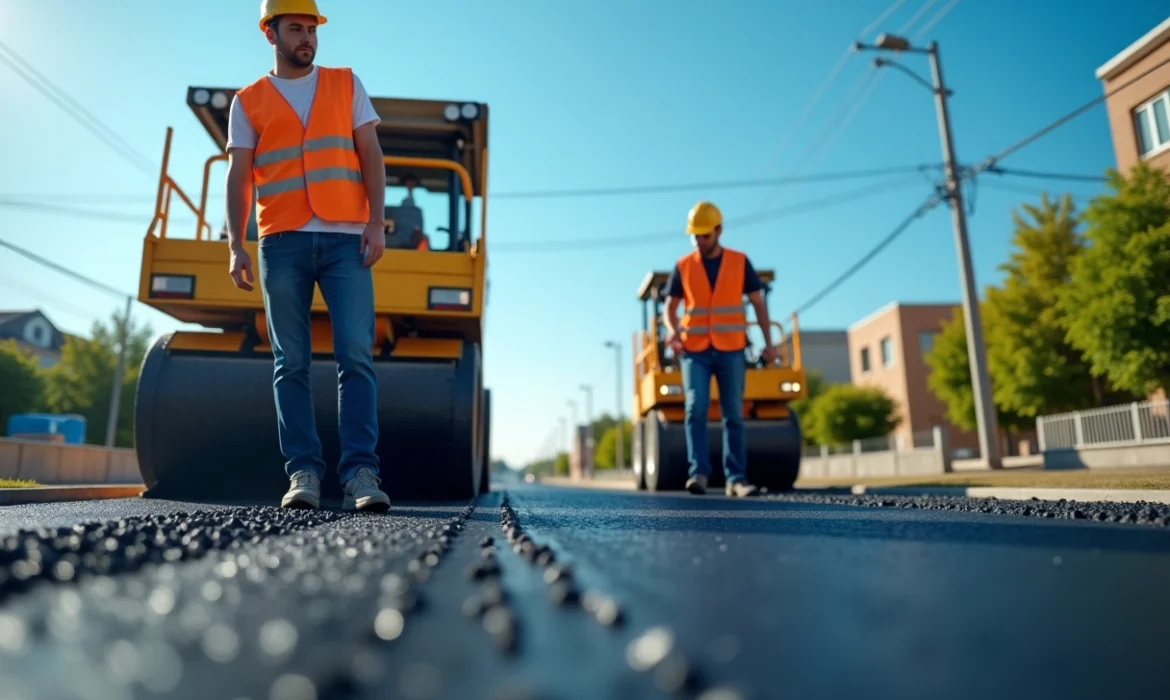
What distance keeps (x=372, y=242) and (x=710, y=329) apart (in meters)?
3.37

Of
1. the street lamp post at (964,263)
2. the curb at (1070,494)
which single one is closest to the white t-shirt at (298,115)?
the curb at (1070,494)

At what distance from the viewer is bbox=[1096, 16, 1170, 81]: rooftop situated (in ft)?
62.8

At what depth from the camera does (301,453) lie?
3.71 meters

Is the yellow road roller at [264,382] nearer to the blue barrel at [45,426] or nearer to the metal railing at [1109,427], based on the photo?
the metal railing at [1109,427]

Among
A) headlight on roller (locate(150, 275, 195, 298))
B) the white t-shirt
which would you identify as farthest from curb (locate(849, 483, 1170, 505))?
headlight on roller (locate(150, 275, 195, 298))

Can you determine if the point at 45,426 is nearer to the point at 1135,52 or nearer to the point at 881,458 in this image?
the point at 881,458

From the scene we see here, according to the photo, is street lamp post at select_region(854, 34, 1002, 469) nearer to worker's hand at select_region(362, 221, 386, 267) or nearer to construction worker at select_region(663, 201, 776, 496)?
construction worker at select_region(663, 201, 776, 496)

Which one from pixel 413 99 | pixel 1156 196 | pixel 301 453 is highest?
pixel 1156 196

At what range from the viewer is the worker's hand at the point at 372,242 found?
12.5ft

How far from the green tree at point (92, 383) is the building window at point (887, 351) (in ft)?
120

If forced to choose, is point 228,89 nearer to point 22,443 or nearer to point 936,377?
point 22,443

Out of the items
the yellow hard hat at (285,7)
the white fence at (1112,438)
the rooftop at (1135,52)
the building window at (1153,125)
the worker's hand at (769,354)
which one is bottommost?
the white fence at (1112,438)

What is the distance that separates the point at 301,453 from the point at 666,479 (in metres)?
5.87

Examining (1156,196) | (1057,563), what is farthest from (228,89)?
(1156,196)
